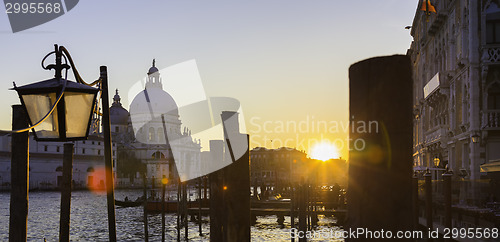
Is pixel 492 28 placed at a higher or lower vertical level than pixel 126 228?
higher

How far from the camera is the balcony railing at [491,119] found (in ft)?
57.0

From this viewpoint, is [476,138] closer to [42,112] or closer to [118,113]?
[42,112]

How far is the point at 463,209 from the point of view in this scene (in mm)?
13031

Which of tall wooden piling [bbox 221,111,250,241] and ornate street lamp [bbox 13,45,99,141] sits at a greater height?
ornate street lamp [bbox 13,45,99,141]

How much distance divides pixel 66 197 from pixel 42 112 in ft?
11.3

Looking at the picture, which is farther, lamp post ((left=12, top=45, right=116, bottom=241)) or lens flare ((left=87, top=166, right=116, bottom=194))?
lens flare ((left=87, top=166, right=116, bottom=194))

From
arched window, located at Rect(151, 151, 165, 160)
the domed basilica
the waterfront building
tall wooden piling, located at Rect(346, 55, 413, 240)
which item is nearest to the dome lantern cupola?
the domed basilica

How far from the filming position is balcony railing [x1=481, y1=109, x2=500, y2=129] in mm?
17359

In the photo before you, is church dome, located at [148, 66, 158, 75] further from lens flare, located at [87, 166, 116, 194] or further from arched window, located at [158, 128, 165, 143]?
lens flare, located at [87, 166, 116, 194]

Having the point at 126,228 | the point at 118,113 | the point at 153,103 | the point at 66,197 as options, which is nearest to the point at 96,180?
the point at 118,113

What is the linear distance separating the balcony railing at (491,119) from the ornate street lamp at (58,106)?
640 inches

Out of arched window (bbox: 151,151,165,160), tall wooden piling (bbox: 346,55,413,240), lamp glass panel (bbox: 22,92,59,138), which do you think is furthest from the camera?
arched window (bbox: 151,151,165,160)

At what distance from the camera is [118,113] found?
339ft

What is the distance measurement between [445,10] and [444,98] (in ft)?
12.4
